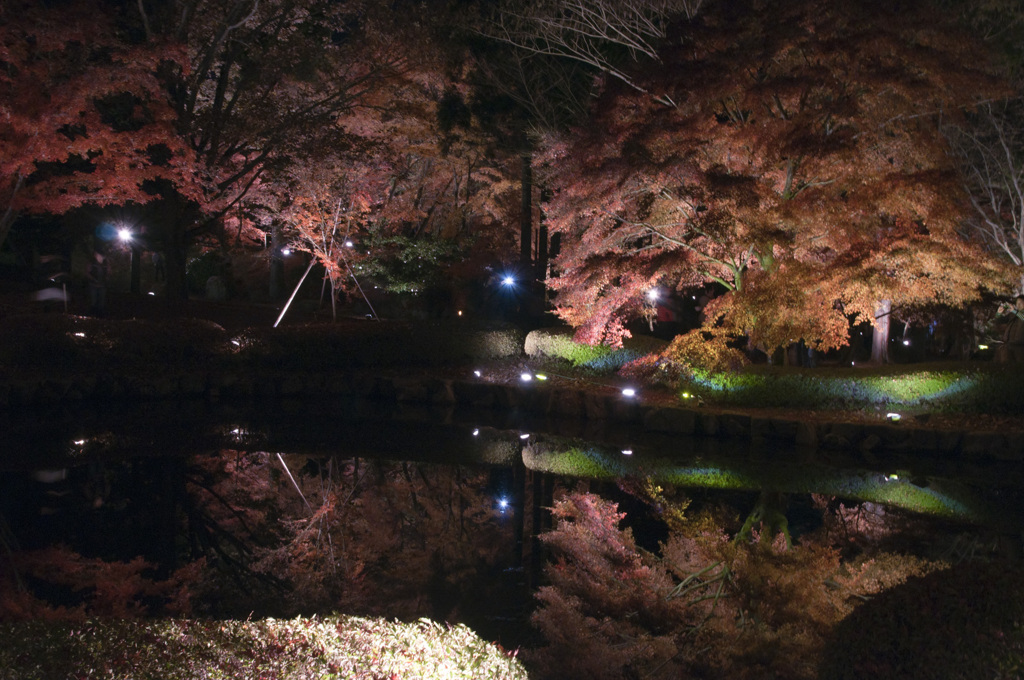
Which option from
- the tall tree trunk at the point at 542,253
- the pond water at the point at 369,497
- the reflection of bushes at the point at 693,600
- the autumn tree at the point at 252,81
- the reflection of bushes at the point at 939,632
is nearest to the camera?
the reflection of bushes at the point at 939,632

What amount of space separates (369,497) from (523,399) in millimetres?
6598

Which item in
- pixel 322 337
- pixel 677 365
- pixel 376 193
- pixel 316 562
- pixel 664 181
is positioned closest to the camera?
pixel 316 562

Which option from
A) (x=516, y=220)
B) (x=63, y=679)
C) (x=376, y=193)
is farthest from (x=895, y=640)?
(x=516, y=220)

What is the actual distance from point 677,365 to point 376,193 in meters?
11.4

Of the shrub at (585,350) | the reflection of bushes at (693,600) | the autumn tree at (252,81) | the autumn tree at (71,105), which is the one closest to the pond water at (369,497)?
the reflection of bushes at (693,600)

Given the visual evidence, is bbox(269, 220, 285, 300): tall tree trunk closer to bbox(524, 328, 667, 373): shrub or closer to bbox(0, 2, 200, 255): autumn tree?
bbox(0, 2, 200, 255): autumn tree

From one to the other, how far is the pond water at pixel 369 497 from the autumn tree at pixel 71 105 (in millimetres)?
4097

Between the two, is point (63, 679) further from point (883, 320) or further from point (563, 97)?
point (563, 97)

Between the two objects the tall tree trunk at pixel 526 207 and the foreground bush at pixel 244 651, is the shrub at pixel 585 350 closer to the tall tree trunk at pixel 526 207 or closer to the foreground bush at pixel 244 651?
the tall tree trunk at pixel 526 207

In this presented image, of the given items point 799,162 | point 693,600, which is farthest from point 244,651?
point 799,162

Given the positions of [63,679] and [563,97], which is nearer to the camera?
[63,679]

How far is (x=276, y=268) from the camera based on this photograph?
24.1m

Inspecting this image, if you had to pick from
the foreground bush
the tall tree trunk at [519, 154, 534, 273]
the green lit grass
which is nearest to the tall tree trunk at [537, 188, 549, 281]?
the tall tree trunk at [519, 154, 534, 273]

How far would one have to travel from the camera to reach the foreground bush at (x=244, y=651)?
2881mm
